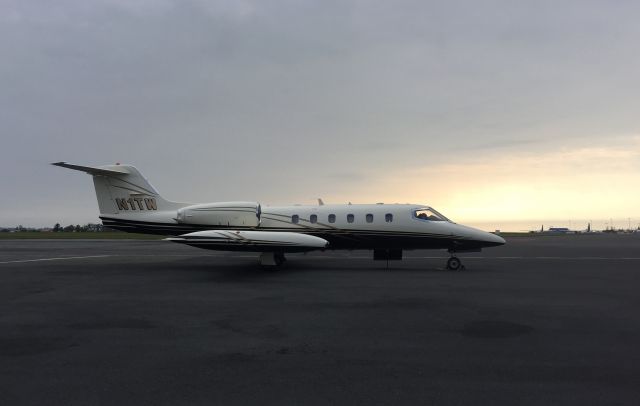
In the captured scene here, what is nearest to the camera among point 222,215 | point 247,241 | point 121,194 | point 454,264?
point 247,241

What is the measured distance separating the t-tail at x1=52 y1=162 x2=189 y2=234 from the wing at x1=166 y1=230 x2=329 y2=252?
11.9 ft

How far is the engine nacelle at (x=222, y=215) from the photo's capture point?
18.6m

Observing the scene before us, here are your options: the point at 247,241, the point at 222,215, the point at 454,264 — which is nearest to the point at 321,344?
the point at 247,241

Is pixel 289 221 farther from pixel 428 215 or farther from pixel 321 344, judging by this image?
pixel 321 344

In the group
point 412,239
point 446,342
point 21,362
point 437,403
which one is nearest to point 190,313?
point 21,362

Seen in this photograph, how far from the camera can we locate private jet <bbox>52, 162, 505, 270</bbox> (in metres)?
17.6

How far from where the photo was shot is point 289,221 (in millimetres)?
18844

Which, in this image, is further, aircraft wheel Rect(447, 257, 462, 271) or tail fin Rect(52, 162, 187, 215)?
tail fin Rect(52, 162, 187, 215)

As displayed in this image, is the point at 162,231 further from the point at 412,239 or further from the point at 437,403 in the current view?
the point at 437,403

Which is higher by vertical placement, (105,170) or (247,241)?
(105,170)

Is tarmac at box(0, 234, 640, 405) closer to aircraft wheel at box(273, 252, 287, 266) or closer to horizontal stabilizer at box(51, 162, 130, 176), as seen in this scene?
aircraft wheel at box(273, 252, 287, 266)

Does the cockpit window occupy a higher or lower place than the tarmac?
higher

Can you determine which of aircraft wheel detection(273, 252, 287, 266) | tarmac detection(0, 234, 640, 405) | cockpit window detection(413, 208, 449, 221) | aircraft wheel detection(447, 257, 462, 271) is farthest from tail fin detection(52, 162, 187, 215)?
aircraft wheel detection(447, 257, 462, 271)

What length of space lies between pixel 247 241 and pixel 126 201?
6760mm
